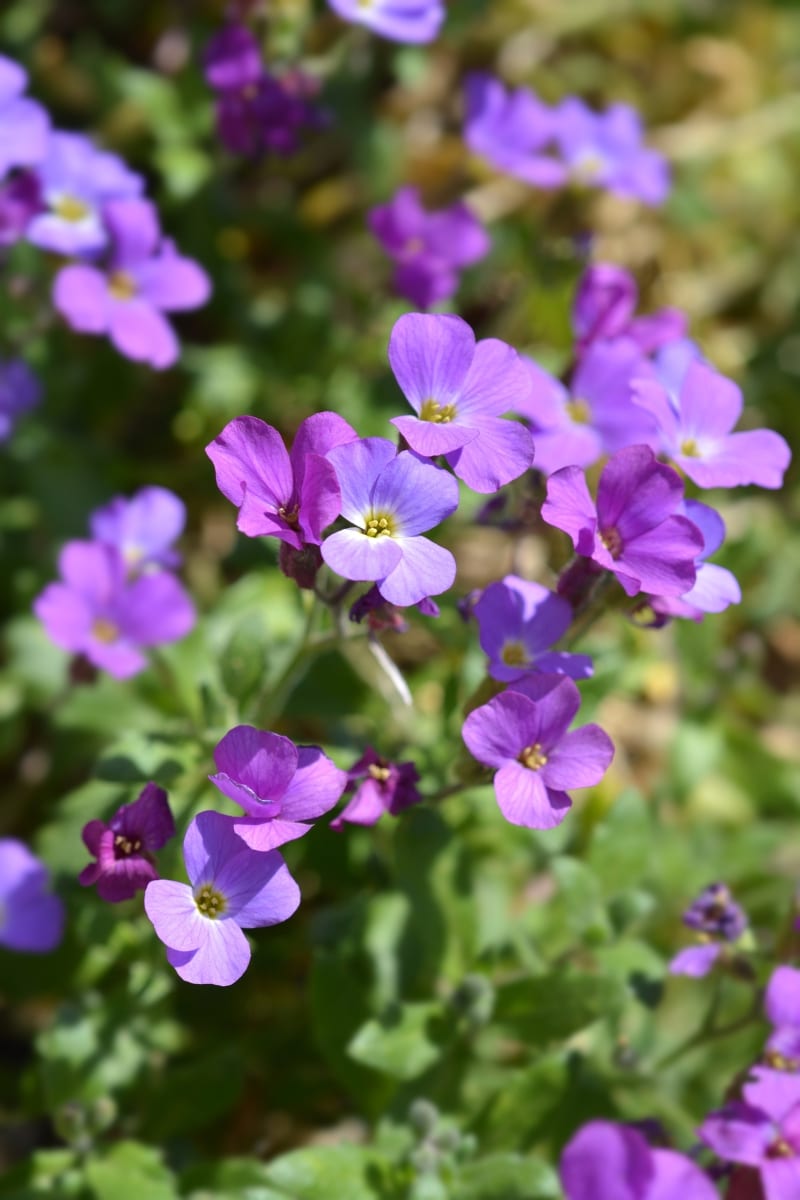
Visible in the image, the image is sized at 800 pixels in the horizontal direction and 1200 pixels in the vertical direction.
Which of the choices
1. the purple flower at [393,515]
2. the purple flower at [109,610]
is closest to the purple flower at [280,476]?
the purple flower at [393,515]

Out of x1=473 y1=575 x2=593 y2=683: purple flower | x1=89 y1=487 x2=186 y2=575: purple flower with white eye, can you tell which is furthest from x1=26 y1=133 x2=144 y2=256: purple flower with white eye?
x1=473 y1=575 x2=593 y2=683: purple flower

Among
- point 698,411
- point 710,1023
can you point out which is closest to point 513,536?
point 698,411

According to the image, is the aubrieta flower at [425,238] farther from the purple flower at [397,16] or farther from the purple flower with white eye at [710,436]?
the purple flower with white eye at [710,436]

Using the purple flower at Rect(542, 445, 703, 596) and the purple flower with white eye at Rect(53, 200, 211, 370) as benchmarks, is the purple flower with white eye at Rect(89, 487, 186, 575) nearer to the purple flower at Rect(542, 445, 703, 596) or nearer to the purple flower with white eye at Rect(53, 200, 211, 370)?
the purple flower with white eye at Rect(53, 200, 211, 370)

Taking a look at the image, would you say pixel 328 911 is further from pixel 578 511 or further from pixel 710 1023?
pixel 578 511

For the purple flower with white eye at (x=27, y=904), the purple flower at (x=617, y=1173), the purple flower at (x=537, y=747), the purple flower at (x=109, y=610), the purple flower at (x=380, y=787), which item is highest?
the purple flower at (x=537, y=747)
